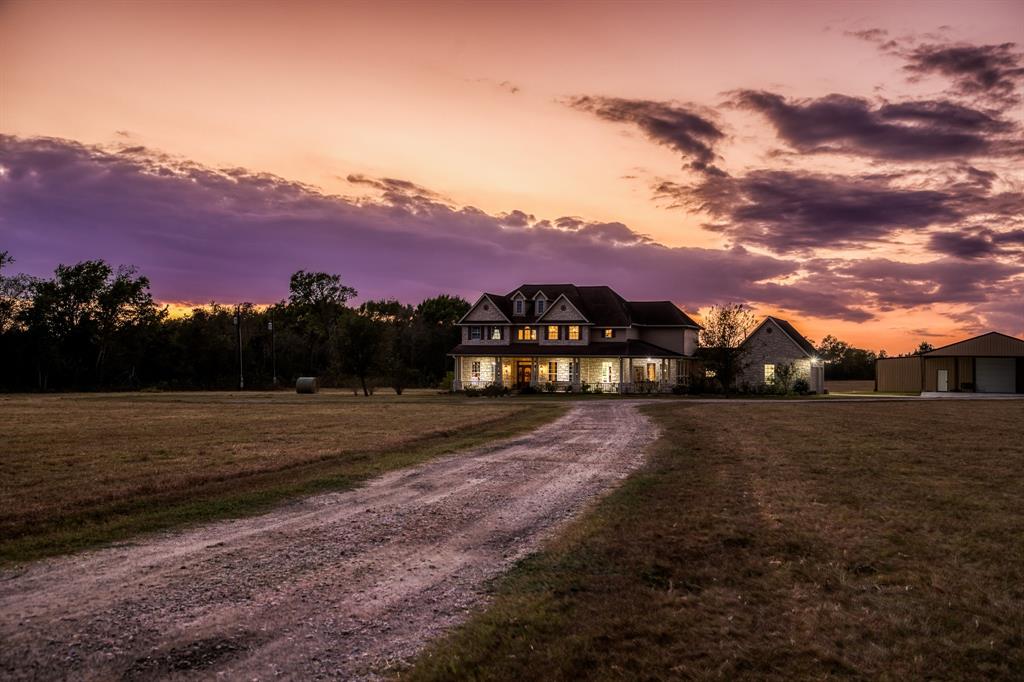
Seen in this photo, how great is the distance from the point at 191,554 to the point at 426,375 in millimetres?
78227

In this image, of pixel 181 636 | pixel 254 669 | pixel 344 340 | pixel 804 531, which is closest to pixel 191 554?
pixel 181 636

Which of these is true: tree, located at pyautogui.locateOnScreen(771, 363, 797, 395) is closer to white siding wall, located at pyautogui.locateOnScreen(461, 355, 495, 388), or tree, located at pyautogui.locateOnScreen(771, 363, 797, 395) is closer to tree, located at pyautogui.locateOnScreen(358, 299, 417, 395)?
white siding wall, located at pyautogui.locateOnScreen(461, 355, 495, 388)

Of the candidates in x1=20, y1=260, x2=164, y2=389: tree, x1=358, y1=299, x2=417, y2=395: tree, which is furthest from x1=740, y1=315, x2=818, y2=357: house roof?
x1=20, y1=260, x2=164, y2=389: tree

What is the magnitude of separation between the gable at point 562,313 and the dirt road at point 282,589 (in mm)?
44521

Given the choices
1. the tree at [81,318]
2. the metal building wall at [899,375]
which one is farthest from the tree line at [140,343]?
the metal building wall at [899,375]

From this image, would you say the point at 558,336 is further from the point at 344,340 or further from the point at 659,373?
the point at 344,340

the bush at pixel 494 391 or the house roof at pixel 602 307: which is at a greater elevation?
the house roof at pixel 602 307

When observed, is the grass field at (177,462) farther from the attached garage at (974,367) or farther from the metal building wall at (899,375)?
the metal building wall at (899,375)

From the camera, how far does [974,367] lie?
55.3 m

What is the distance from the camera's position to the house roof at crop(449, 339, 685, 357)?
5359 centimetres

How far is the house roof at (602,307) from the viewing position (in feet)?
187

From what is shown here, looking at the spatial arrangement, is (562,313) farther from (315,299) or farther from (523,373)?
(315,299)

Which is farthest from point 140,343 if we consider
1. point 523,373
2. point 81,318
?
point 523,373

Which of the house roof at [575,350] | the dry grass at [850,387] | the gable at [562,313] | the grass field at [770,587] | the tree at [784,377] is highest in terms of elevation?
the gable at [562,313]
